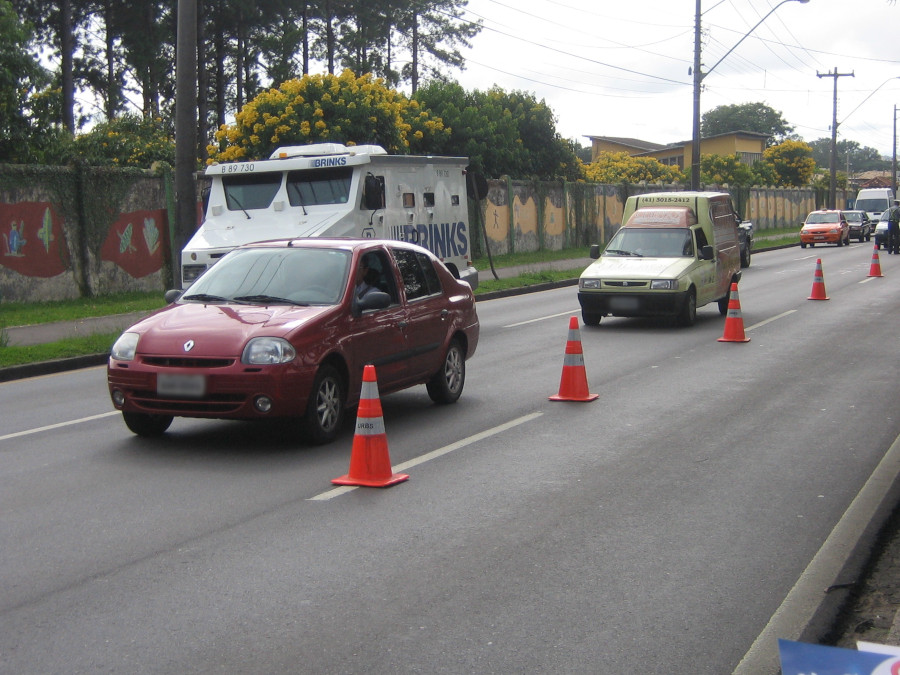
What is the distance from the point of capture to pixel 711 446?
8672 millimetres

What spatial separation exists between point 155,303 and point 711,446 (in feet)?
47.6

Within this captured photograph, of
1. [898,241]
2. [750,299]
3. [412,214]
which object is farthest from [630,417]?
[898,241]

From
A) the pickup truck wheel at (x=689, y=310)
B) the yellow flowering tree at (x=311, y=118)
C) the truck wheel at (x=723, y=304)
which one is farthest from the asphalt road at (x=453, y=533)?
the yellow flowering tree at (x=311, y=118)

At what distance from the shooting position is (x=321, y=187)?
1600 centimetres

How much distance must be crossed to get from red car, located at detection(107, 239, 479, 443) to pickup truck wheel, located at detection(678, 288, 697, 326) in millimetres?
7181

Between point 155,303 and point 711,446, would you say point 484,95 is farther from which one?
point 711,446

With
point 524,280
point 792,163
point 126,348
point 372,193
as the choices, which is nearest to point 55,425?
point 126,348

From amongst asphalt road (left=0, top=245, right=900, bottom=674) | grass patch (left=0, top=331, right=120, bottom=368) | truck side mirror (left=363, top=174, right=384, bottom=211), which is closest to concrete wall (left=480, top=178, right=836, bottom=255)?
truck side mirror (left=363, top=174, right=384, bottom=211)

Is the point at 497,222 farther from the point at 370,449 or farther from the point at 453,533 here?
the point at 453,533

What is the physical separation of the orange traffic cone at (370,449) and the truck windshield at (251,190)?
9.50 m

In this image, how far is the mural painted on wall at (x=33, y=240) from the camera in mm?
20375

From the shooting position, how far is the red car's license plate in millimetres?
8016

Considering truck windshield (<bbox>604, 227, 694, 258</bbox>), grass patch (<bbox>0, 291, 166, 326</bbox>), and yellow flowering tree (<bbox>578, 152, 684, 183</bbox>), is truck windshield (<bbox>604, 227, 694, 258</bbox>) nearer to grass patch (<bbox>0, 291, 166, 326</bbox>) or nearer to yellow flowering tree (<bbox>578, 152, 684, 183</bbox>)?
grass patch (<bbox>0, 291, 166, 326</bbox>)

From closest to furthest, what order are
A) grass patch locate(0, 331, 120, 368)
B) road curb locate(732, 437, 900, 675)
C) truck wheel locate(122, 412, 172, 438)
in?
1. road curb locate(732, 437, 900, 675)
2. truck wheel locate(122, 412, 172, 438)
3. grass patch locate(0, 331, 120, 368)
